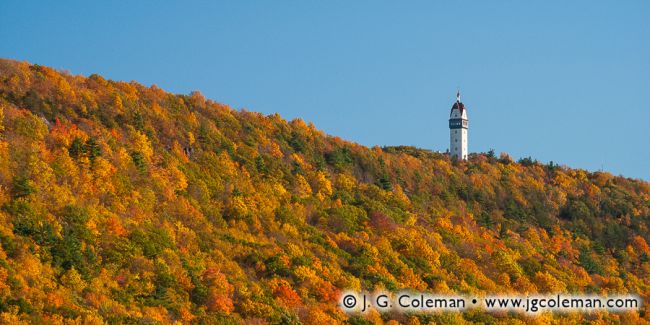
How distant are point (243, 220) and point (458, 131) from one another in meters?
67.6

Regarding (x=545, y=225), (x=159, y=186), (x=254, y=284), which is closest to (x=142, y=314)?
(x=254, y=284)

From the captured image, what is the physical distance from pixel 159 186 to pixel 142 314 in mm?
16469
